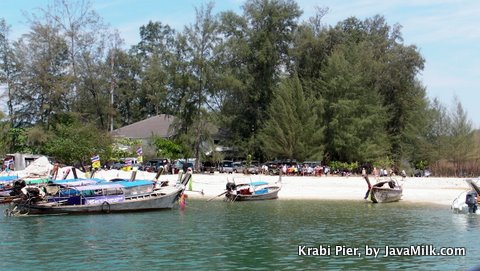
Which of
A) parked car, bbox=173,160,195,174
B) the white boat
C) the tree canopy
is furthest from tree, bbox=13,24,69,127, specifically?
the white boat

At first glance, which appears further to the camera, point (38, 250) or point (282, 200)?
point (282, 200)

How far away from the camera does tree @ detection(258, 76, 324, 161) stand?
78.1 meters

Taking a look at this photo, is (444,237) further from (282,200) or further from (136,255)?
(282,200)

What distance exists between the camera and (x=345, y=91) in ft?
263

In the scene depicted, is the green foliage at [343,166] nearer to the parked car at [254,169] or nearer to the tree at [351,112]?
the tree at [351,112]

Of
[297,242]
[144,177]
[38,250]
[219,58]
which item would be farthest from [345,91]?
[38,250]

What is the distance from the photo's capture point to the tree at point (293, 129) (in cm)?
7812

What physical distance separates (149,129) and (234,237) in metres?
68.5

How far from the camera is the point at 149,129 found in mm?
97500

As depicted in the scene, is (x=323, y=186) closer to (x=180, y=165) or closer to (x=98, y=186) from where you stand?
(x=180, y=165)

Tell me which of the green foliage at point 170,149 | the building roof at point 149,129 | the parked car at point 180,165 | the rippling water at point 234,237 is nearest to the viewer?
the rippling water at point 234,237

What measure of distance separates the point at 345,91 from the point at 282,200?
101 feet

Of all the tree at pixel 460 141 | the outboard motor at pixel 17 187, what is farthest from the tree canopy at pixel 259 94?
the outboard motor at pixel 17 187

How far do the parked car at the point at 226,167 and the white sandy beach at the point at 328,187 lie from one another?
5.02m
